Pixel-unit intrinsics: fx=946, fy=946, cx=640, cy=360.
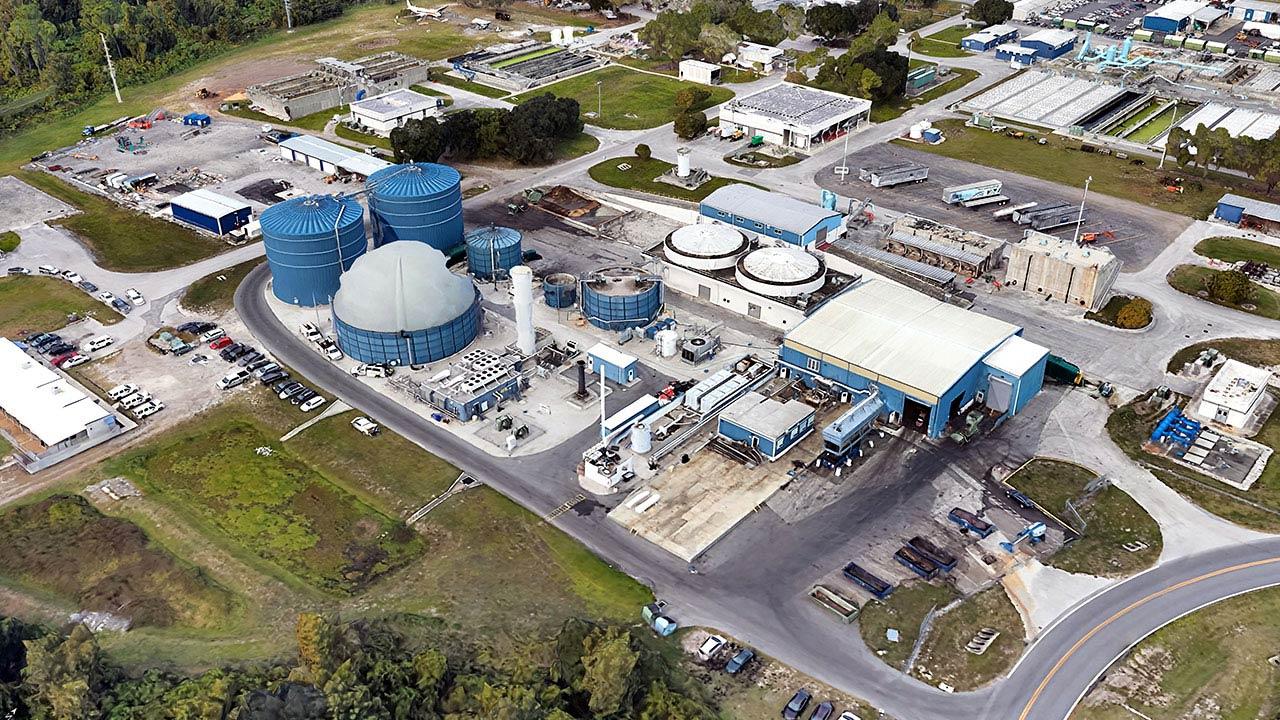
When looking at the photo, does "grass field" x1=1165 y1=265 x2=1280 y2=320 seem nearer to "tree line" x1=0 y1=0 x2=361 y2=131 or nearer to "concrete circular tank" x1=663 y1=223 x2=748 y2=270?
"concrete circular tank" x1=663 y1=223 x2=748 y2=270

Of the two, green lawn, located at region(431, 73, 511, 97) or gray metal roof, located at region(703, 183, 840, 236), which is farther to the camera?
green lawn, located at region(431, 73, 511, 97)

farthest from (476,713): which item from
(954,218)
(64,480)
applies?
(954,218)

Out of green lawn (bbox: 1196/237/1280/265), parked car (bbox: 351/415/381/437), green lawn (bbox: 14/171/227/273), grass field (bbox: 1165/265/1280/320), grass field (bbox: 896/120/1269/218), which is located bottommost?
parked car (bbox: 351/415/381/437)

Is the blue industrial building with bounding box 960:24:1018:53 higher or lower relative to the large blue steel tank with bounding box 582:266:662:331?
higher

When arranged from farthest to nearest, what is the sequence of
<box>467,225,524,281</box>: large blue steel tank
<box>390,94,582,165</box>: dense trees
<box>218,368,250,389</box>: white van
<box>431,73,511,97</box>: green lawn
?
<box>431,73,511,97</box>: green lawn, <box>390,94,582,165</box>: dense trees, <box>467,225,524,281</box>: large blue steel tank, <box>218,368,250,389</box>: white van

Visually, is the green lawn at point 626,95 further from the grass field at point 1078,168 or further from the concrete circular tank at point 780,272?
the concrete circular tank at point 780,272

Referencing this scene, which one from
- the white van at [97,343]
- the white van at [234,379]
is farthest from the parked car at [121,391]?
the white van at [97,343]

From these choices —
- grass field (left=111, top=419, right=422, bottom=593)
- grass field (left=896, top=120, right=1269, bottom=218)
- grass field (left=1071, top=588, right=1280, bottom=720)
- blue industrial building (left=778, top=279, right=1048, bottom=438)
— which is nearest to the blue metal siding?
grass field (left=896, top=120, right=1269, bottom=218)

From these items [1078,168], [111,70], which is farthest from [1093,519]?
[111,70]
